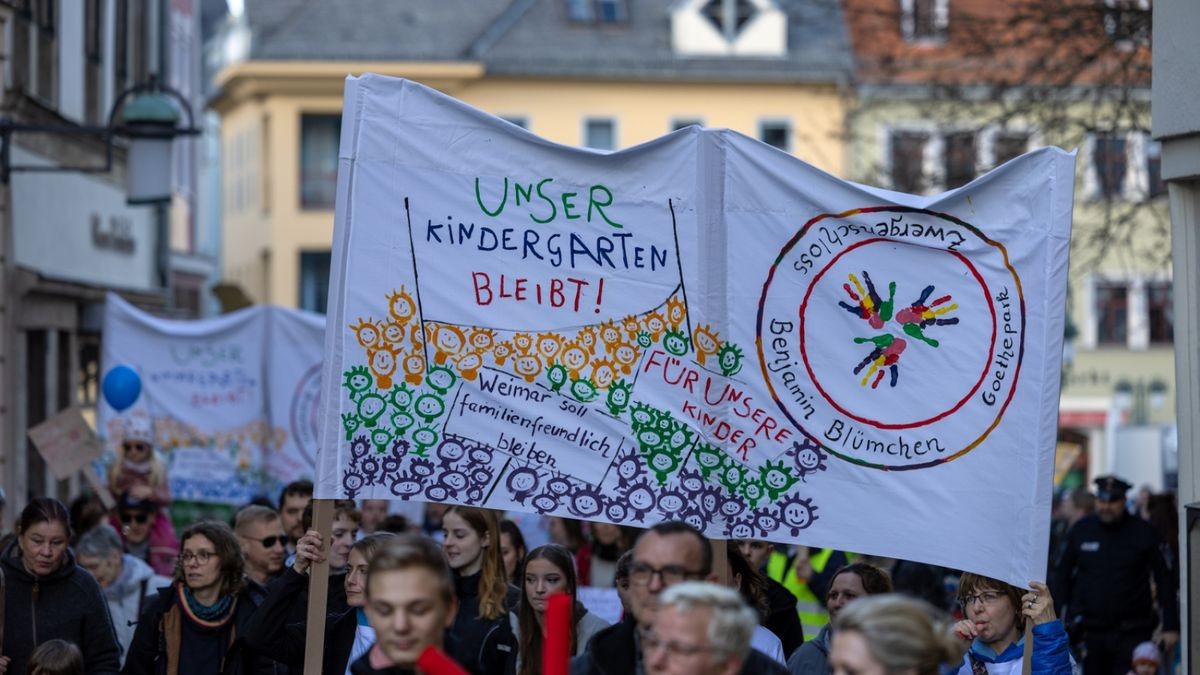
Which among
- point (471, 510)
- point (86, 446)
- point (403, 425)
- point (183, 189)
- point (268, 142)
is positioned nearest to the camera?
point (403, 425)

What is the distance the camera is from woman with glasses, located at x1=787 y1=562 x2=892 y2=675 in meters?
7.70

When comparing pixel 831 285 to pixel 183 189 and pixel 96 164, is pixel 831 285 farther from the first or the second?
pixel 183 189

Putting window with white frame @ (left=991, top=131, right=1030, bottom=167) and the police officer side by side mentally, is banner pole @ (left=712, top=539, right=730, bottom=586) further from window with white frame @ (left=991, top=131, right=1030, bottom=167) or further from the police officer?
window with white frame @ (left=991, top=131, right=1030, bottom=167)

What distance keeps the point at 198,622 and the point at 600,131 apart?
38.0 m

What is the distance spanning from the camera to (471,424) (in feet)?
25.3

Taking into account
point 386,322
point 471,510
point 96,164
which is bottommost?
point 471,510

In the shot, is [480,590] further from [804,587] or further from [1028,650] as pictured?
[804,587]

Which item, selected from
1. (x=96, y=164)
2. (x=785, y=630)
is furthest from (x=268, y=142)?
(x=785, y=630)

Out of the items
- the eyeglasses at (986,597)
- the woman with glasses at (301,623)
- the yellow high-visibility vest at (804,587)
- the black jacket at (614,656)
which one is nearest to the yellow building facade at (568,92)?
the yellow high-visibility vest at (804,587)

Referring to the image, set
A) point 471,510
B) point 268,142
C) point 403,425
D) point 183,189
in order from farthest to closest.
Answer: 1. point 268,142
2. point 183,189
3. point 471,510
4. point 403,425

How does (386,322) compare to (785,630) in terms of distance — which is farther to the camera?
(785,630)

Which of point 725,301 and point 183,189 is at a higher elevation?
point 183,189

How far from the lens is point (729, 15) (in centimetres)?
4588

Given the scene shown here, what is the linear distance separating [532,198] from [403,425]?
961mm
